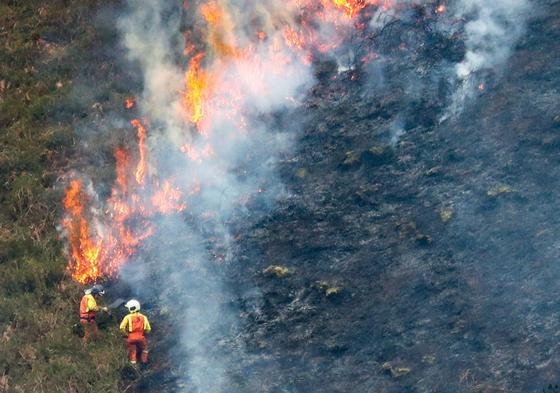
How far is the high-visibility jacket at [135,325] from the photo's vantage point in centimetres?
1484

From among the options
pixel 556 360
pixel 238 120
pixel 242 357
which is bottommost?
pixel 556 360

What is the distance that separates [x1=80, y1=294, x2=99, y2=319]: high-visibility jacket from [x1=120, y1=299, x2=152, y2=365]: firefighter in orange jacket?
785 mm

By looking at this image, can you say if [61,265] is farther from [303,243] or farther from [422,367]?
[422,367]

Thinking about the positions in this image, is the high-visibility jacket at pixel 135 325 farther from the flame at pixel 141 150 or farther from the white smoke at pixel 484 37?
the white smoke at pixel 484 37

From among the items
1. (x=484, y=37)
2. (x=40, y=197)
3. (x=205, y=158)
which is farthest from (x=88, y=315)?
(x=484, y=37)

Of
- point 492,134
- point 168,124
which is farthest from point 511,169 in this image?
point 168,124

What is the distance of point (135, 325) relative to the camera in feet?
48.8

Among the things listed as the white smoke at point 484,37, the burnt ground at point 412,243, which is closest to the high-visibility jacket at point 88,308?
the burnt ground at point 412,243

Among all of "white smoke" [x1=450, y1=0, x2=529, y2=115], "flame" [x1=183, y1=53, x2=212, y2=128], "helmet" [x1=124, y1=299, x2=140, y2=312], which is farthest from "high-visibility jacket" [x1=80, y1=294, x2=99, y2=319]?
"white smoke" [x1=450, y1=0, x2=529, y2=115]

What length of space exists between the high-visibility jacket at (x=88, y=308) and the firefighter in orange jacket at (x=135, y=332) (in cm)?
78

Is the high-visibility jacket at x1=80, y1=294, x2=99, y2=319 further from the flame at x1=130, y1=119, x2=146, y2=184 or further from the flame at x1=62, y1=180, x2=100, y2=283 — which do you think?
the flame at x1=130, y1=119, x2=146, y2=184

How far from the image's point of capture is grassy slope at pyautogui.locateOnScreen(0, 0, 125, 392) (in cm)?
1472

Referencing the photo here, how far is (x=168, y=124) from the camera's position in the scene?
753 inches

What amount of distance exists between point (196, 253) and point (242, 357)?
292 centimetres
